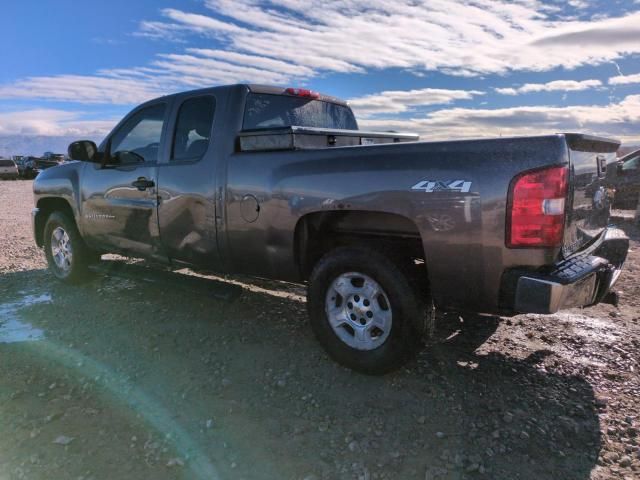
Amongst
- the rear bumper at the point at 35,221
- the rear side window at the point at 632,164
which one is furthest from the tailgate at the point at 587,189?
the rear side window at the point at 632,164

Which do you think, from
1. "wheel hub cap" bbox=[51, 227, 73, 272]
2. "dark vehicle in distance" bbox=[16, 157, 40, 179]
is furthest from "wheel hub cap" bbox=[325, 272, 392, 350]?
"dark vehicle in distance" bbox=[16, 157, 40, 179]

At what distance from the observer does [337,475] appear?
8.29 ft

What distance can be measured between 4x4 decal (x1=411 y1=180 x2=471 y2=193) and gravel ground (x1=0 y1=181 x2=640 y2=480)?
1.32 m

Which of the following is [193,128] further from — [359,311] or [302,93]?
[359,311]

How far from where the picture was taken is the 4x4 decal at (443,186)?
290cm

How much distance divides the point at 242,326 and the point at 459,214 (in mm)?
2362

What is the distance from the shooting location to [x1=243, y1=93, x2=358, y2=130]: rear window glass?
4348mm

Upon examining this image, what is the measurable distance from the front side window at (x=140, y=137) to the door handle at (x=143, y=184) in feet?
0.74

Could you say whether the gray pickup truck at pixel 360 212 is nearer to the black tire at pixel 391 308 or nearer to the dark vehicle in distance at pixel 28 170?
the black tire at pixel 391 308

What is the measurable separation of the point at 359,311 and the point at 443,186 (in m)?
1.05

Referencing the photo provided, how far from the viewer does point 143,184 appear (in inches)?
185

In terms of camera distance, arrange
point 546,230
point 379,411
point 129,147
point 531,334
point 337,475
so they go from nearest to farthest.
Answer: point 337,475 < point 546,230 < point 379,411 < point 531,334 < point 129,147

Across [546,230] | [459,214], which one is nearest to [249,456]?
[459,214]

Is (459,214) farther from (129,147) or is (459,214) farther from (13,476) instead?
Result: (129,147)
